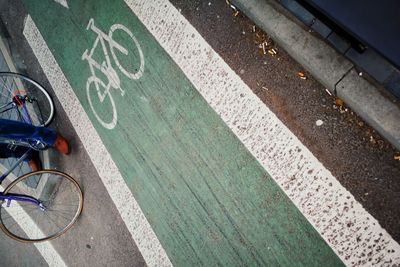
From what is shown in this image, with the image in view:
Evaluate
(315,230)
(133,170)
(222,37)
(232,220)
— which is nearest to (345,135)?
(315,230)

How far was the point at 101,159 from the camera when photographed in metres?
4.52

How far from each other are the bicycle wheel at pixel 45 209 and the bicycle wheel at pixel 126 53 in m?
1.67

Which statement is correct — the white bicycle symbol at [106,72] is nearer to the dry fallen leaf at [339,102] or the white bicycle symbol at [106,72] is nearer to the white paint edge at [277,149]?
the white paint edge at [277,149]

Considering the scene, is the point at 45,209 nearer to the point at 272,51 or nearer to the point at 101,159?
the point at 101,159

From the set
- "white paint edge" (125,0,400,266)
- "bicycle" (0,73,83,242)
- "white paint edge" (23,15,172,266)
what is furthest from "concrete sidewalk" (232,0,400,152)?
"bicycle" (0,73,83,242)

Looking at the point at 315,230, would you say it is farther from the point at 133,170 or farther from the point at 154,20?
the point at 154,20

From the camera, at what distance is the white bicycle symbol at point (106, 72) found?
14.0 ft

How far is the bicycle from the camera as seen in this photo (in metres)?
4.67

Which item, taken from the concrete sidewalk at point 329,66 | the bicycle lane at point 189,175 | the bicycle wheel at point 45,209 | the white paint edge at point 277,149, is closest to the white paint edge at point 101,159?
the bicycle lane at point 189,175

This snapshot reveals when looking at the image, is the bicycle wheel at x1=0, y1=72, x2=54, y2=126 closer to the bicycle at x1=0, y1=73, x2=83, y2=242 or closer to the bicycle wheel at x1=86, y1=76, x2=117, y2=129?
the bicycle at x1=0, y1=73, x2=83, y2=242

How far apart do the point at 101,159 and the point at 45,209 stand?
3.63 feet

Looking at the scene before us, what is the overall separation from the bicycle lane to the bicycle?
0.83 m

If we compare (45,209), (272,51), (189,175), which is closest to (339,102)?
(272,51)

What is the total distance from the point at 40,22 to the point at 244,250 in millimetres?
4582
